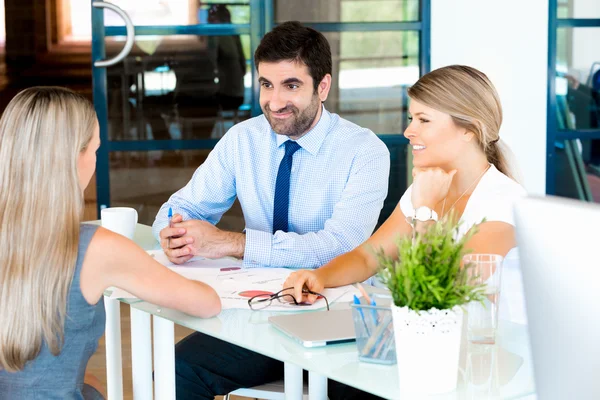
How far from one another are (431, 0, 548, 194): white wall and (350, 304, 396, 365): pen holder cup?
3131 millimetres

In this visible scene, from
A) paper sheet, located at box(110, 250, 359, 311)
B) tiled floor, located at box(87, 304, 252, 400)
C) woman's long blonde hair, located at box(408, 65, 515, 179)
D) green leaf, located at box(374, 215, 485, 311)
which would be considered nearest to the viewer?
green leaf, located at box(374, 215, 485, 311)

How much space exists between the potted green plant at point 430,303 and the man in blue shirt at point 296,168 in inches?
38.9

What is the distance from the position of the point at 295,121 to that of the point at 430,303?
1.33 m

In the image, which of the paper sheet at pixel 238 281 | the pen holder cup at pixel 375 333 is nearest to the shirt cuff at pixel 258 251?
the paper sheet at pixel 238 281

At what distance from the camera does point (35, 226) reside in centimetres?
154

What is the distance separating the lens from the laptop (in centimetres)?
148

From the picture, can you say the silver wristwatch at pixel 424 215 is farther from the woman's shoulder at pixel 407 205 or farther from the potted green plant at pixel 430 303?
the potted green plant at pixel 430 303

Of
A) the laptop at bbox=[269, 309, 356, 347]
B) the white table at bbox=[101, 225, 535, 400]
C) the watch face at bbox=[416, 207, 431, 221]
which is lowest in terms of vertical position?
the white table at bbox=[101, 225, 535, 400]

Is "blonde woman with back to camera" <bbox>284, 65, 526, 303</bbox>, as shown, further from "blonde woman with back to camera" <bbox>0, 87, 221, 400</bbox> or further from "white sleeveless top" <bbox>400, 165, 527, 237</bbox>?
"blonde woman with back to camera" <bbox>0, 87, 221, 400</bbox>

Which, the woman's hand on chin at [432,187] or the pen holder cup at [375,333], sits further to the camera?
the woman's hand on chin at [432,187]

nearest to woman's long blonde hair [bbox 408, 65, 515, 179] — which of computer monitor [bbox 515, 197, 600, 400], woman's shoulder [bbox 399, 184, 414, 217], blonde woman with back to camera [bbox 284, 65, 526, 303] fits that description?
blonde woman with back to camera [bbox 284, 65, 526, 303]

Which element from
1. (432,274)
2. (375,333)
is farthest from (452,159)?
(432,274)

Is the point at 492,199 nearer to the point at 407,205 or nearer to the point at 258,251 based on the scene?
the point at 407,205

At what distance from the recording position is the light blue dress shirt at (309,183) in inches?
93.3
